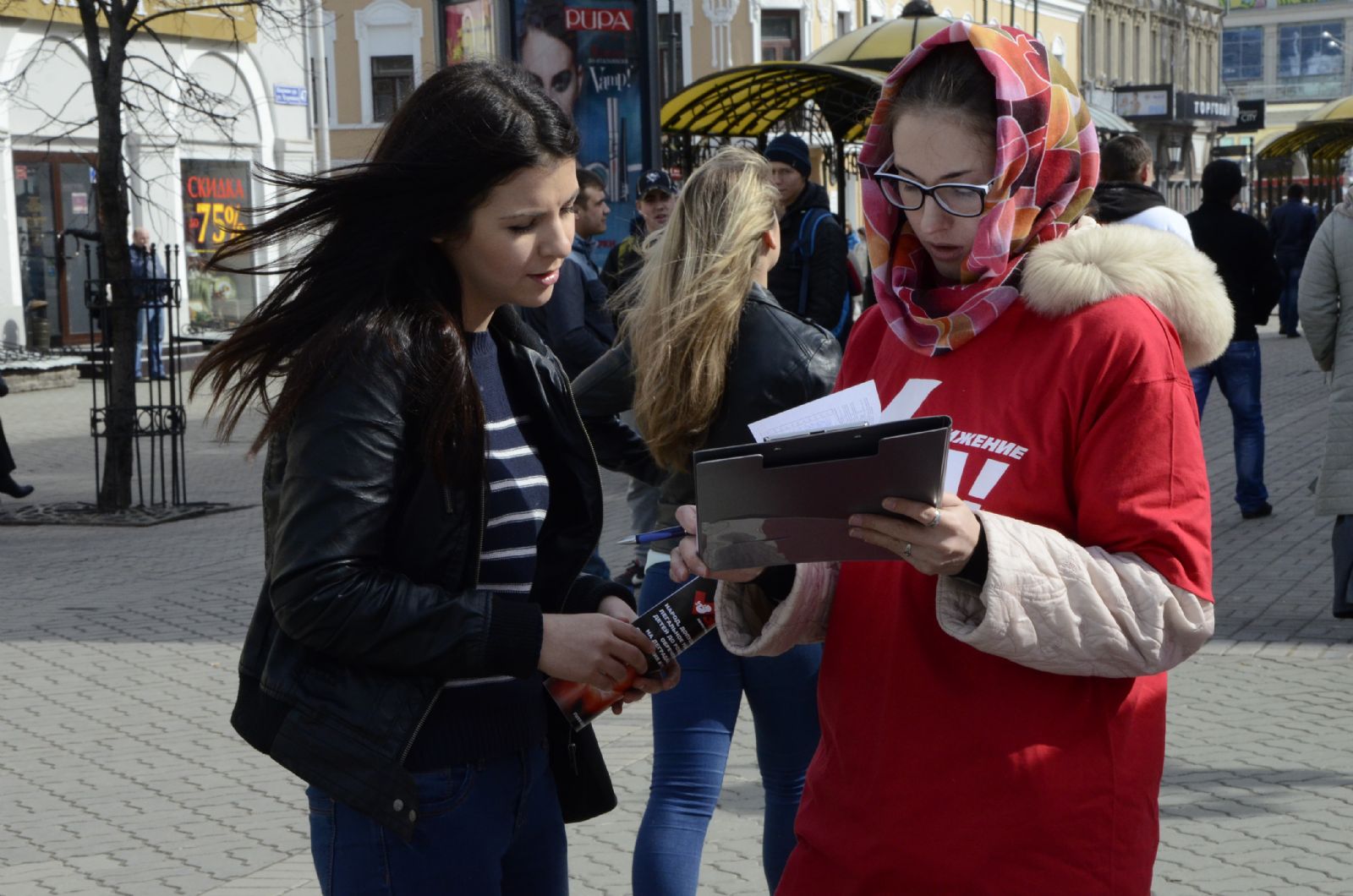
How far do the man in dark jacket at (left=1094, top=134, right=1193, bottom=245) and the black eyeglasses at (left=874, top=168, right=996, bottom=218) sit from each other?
17.5 ft

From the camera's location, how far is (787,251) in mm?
8922

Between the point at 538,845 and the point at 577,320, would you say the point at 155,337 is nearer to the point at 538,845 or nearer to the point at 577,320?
the point at 577,320

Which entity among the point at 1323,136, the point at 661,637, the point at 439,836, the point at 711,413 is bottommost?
the point at 439,836

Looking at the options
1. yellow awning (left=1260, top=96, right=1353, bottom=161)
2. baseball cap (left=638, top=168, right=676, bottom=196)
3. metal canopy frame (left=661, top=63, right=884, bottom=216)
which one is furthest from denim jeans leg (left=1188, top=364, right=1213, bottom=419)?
yellow awning (left=1260, top=96, right=1353, bottom=161)

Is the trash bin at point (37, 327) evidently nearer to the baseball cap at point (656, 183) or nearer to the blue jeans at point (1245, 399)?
the baseball cap at point (656, 183)

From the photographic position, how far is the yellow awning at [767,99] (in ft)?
47.4

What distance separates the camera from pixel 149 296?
11727 mm

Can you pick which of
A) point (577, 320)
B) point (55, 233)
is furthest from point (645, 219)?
point (55, 233)

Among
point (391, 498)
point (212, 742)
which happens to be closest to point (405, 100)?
point (391, 498)

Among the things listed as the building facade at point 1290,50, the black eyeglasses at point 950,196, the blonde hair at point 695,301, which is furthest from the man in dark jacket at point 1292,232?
the building facade at point 1290,50

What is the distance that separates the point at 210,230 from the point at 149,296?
17.0m

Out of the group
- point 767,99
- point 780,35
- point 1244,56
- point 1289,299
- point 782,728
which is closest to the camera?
point 782,728

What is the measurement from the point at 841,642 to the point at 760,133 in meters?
14.5

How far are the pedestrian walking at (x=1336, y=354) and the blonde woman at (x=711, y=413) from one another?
12.2 feet
